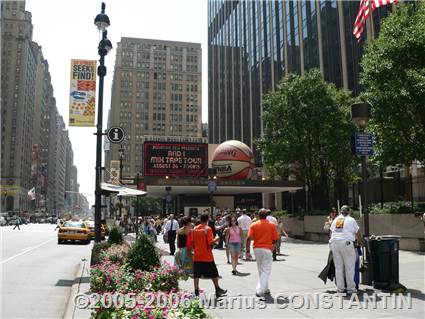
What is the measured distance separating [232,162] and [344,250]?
107 ft

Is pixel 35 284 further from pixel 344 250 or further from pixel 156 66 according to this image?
pixel 156 66

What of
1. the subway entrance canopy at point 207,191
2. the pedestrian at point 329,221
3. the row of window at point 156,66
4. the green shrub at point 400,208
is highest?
the row of window at point 156,66

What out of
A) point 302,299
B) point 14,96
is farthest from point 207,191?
point 14,96

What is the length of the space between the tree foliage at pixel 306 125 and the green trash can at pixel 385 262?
66.6ft

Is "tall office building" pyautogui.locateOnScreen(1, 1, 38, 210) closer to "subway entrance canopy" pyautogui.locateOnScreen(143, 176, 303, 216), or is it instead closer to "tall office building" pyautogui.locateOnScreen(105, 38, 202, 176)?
"tall office building" pyautogui.locateOnScreen(105, 38, 202, 176)

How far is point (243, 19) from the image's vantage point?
292ft

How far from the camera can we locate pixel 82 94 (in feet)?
44.0

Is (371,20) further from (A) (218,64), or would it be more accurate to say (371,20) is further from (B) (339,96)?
(A) (218,64)

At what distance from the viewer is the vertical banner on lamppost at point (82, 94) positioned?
13258 millimetres

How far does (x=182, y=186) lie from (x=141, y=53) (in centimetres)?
14357

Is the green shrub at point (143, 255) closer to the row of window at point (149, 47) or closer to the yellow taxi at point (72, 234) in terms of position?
the yellow taxi at point (72, 234)

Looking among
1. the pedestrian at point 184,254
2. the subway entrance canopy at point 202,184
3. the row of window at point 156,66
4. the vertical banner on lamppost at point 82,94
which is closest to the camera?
the pedestrian at point 184,254

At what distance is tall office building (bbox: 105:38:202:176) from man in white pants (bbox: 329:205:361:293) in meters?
154

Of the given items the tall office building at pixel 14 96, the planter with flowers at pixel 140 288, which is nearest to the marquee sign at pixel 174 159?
the planter with flowers at pixel 140 288
